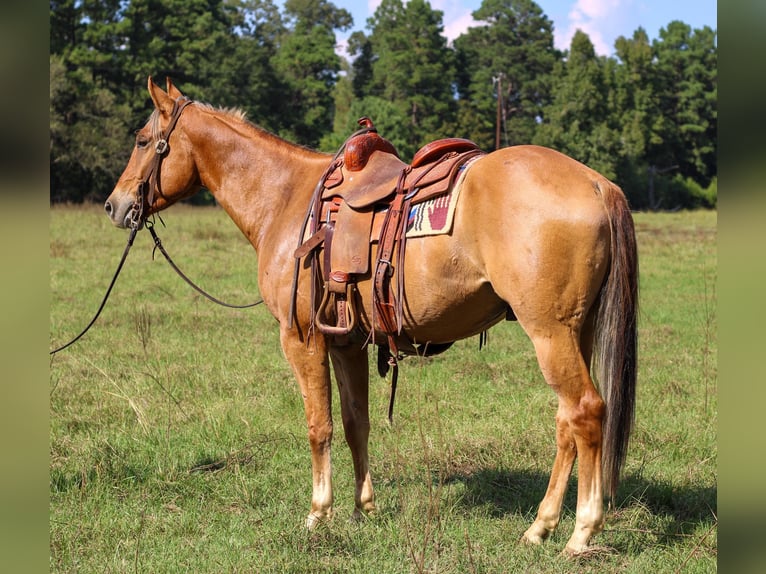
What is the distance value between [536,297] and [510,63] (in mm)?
67846

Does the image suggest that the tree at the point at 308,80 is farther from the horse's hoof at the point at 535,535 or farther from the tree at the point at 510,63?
the horse's hoof at the point at 535,535

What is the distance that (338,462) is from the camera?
17.3ft

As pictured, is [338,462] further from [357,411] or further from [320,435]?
[320,435]

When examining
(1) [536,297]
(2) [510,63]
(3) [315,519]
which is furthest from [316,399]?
(2) [510,63]

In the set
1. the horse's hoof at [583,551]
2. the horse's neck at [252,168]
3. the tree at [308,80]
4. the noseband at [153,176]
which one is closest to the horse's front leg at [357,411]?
the horse's neck at [252,168]

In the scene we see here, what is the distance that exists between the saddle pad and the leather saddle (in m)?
0.03

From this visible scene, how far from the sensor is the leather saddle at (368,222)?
3945 mm

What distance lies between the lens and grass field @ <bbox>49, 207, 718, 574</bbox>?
12.4 feet

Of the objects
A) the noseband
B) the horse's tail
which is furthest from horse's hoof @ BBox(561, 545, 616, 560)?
the noseband

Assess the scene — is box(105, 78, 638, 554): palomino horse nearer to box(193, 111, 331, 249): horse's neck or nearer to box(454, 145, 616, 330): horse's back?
box(454, 145, 616, 330): horse's back

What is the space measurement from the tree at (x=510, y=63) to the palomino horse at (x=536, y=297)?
180 ft

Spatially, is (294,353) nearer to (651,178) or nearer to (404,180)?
(404,180)

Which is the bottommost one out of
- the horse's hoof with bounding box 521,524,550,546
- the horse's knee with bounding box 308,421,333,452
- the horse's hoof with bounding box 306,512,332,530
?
the horse's hoof with bounding box 306,512,332,530
